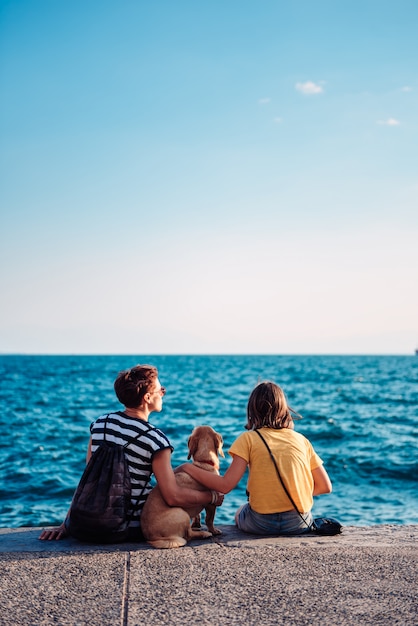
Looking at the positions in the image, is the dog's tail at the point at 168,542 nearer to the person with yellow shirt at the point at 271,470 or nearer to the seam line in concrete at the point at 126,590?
the seam line in concrete at the point at 126,590

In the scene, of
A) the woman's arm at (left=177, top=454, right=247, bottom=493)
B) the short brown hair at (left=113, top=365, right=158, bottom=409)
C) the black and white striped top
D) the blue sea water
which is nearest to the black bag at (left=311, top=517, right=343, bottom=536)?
the woman's arm at (left=177, top=454, right=247, bottom=493)

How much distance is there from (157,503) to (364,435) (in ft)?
48.2

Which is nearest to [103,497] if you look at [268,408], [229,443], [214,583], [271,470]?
[214,583]

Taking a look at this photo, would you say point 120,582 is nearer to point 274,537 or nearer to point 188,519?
point 188,519

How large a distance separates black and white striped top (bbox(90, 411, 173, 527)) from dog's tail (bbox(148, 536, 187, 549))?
11.2 inches

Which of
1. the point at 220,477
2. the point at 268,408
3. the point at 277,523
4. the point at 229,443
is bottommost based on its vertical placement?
the point at 229,443

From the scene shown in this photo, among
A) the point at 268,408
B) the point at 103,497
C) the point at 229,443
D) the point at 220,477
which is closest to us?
the point at 103,497

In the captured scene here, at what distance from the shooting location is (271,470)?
4594mm

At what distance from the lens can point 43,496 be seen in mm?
10758

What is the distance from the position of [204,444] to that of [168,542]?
75cm

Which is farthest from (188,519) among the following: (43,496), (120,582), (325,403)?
(325,403)

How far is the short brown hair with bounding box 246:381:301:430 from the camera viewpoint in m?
4.69

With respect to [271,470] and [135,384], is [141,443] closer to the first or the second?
[135,384]

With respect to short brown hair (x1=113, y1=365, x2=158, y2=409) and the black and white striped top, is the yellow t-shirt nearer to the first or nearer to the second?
the black and white striped top
